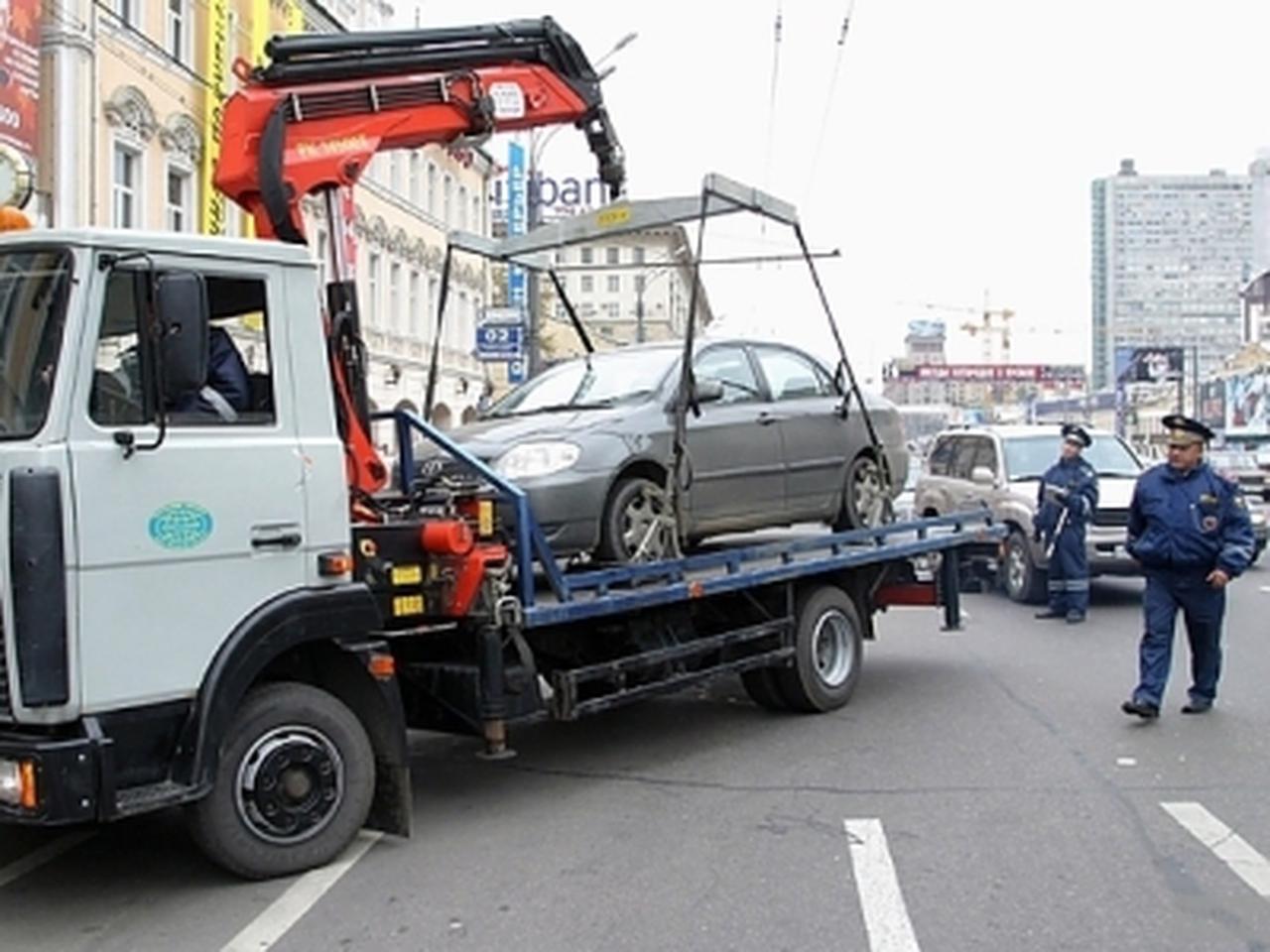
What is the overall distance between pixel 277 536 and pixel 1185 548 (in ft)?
18.1

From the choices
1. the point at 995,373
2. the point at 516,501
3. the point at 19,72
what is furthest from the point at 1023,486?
the point at 995,373

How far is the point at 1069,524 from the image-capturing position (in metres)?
13.2

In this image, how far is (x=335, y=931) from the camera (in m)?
4.89

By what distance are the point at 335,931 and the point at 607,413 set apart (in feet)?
11.5

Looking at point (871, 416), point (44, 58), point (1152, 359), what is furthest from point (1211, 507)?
point (1152, 359)

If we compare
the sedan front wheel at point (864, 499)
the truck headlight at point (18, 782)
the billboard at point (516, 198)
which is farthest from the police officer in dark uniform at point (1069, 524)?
Result: the billboard at point (516, 198)

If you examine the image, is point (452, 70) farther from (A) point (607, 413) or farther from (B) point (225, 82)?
(B) point (225, 82)

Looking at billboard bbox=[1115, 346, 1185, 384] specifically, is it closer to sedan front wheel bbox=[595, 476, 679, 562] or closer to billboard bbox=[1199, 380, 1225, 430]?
billboard bbox=[1199, 380, 1225, 430]

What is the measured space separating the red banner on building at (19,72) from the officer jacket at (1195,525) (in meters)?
14.2

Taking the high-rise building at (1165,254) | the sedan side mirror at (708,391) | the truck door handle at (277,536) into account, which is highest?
the high-rise building at (1165,254)

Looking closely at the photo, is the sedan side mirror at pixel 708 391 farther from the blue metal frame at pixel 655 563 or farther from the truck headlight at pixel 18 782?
the truck headlight at pixel 18 782

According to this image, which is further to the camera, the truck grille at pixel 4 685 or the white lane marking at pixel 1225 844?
the white lane marking at pixel 1225 844

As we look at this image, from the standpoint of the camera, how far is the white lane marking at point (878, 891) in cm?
473

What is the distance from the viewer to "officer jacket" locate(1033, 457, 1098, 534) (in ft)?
43.8
